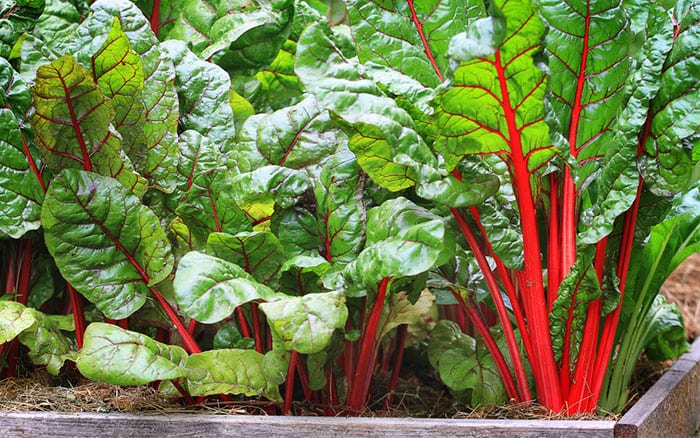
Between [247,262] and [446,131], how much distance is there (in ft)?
1.13

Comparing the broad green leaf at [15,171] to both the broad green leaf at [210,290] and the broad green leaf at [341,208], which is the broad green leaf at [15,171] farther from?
the broad green leaf at [341,208]

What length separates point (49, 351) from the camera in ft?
3.39

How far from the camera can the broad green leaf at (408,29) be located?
3.27 feet

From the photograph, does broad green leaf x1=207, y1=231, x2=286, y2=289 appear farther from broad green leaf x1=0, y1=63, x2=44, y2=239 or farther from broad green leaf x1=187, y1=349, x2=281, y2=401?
broad green leaf x1=0, y1=63, x2=44, y2=239

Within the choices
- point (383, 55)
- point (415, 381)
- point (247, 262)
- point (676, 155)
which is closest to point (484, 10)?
point (383, 55)

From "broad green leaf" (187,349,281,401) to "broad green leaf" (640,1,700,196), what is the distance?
56 centimetres

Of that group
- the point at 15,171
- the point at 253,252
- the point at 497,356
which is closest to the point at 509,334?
the point at 497,356

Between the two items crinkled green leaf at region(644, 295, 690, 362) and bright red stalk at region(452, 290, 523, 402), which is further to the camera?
crinkled green leaf at region(644, 295, 690, 362)

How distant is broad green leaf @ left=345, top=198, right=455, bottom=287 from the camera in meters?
Result: 0.85

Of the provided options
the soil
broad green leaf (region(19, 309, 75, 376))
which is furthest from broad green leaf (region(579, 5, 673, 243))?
broad green leaf (region(19, 309, 75, 376))

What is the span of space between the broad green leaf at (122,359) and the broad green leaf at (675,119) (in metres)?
0.64

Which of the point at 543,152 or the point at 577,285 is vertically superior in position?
the point at 543,152

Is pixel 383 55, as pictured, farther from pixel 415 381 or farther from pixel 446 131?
pixel 415 381

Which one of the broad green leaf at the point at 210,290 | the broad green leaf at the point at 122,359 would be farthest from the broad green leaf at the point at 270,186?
the broad green leaf at the point at 122,359
